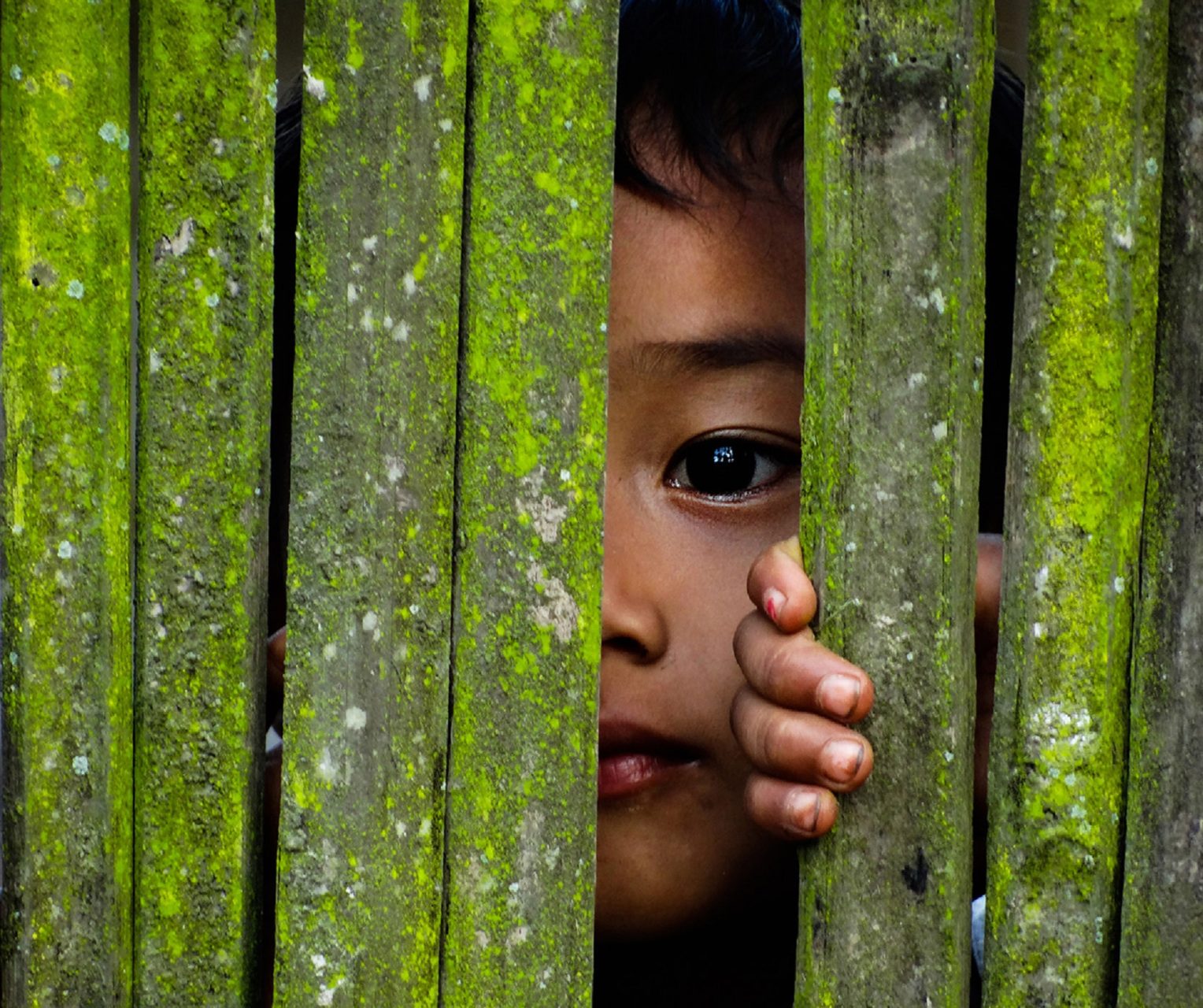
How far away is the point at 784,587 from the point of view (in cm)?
125

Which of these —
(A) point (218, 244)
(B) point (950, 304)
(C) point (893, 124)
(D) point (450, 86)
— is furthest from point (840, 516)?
(A) point (218, 244)

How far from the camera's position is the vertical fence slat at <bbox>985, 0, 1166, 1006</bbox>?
123cm

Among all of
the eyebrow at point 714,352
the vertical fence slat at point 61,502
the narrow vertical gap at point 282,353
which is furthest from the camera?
the narrow vertical gap at point 282,353

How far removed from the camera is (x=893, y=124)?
1.22 metres

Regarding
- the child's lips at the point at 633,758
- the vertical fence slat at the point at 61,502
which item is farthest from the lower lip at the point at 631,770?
the vertical fence slat at the point at 61,502

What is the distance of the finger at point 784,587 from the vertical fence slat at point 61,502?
638mm

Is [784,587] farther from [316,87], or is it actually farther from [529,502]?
[316,87]

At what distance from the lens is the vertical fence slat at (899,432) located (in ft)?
4.01

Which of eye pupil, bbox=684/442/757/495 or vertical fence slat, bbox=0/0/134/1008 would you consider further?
eye pupil, bbox=684/442/757/495

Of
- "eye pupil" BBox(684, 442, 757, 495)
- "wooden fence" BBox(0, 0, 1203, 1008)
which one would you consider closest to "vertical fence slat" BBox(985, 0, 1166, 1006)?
"wooden fence" BBox(0, 0, 1203, 1008)

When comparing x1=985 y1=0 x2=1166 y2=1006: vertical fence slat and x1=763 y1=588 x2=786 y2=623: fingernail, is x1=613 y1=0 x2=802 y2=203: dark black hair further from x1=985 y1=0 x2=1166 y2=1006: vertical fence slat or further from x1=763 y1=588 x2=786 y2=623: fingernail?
x1=763 y1=588 x2=786 y2=623: fingernail

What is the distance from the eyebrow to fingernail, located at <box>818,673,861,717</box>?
52 cm

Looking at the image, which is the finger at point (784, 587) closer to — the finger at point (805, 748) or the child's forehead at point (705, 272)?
the finger at point (805, 748)

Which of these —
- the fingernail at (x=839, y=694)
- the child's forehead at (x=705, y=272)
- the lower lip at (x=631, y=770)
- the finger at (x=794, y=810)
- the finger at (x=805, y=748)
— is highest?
the child's forehead at (x=705, y=272)
